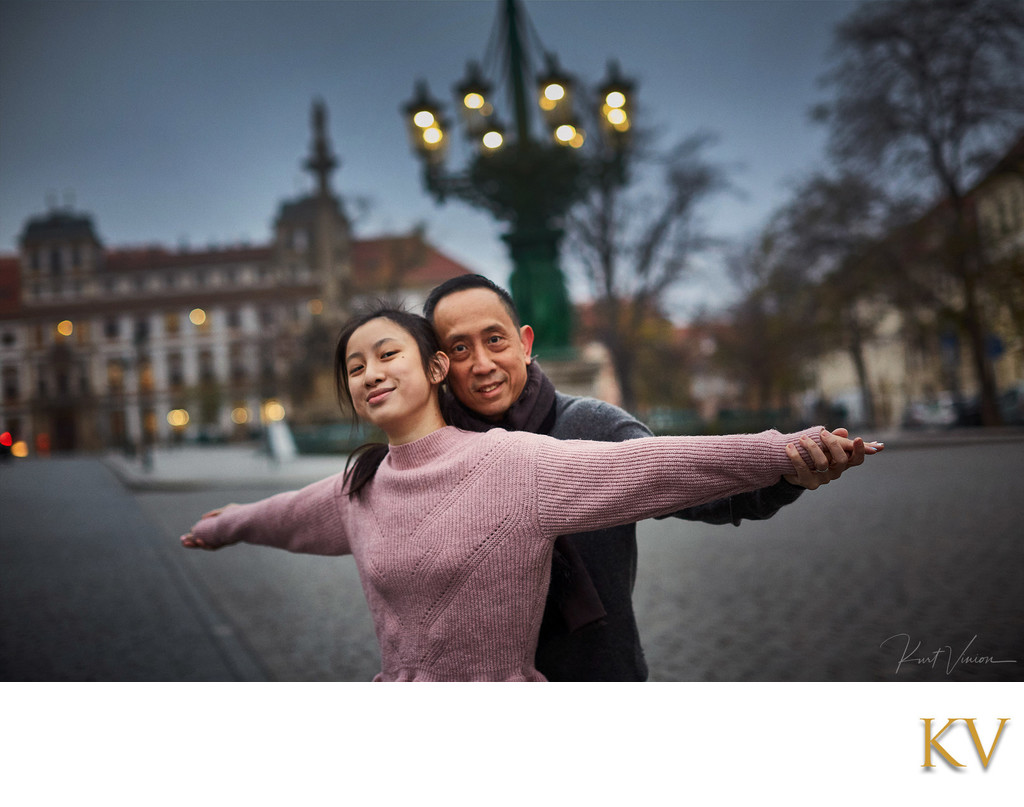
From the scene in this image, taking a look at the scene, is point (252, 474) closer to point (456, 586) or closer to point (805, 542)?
point (805, 542)

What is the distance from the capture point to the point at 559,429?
167cm

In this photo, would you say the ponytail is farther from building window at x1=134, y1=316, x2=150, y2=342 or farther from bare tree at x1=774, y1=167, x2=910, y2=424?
building window at x1=134, y1=316, x2=150, y2=342

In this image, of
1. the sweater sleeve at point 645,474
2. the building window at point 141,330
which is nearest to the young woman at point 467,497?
the sweater sleeve at point 645,474

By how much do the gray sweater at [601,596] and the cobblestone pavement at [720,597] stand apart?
45.0 inches

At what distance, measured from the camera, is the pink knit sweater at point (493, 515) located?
1316 millimetres

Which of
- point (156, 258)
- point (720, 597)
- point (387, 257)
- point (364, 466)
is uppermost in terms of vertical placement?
point (387, 257)

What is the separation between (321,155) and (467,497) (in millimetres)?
2780

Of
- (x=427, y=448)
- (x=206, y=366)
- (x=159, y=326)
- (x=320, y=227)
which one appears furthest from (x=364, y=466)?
(x=320, y=227)

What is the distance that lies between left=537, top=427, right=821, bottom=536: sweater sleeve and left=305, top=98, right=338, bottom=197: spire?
274 cm

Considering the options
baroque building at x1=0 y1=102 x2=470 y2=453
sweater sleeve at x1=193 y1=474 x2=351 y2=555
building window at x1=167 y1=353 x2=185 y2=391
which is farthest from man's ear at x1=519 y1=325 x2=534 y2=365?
building window at x1=167 y1=353 x2=185 y2=391
